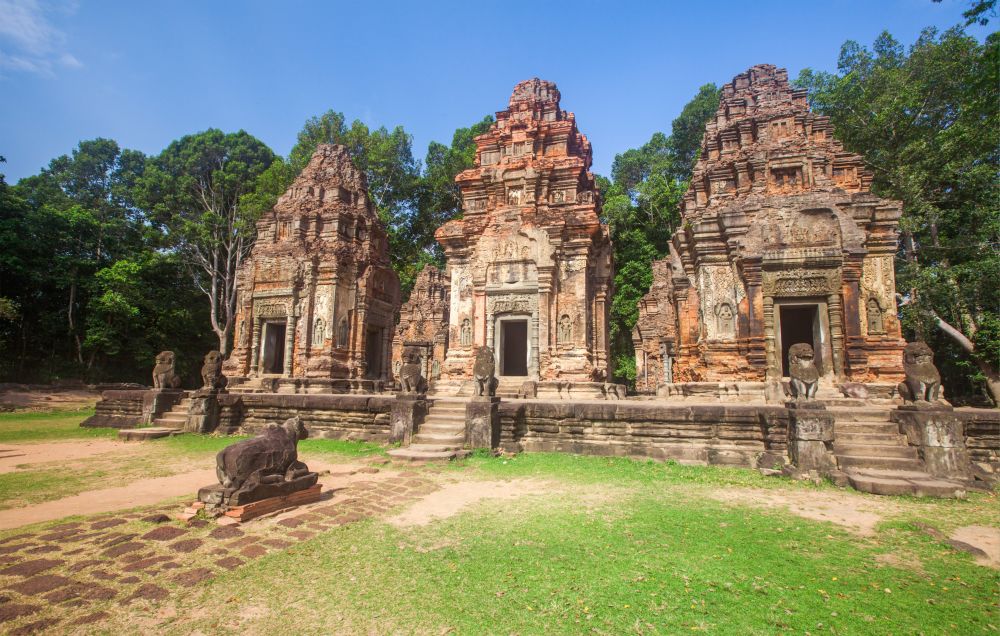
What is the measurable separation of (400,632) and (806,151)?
13262 mm

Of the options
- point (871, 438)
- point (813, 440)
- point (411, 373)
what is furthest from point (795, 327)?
point (411, 373)

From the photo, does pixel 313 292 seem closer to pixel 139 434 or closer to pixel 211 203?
pixel 139 434

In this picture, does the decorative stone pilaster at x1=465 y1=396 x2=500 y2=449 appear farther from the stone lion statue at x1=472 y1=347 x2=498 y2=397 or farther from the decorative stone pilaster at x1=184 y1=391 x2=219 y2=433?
the decorative stone pilaster at x1=184 y1=391 x2=219 y2=433

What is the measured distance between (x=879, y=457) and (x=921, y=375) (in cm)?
146

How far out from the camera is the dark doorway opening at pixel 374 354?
61.9 feet

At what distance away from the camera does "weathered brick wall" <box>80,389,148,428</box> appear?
40.0 feet

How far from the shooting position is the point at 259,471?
16.6ft

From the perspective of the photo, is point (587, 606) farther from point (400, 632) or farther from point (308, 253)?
point (308, 253)

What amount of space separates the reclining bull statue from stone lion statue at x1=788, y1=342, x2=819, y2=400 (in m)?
7.31

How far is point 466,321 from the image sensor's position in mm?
13961

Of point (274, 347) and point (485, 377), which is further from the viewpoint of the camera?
point (274, 347)

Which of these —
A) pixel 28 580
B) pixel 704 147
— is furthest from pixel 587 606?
pixel 704 147

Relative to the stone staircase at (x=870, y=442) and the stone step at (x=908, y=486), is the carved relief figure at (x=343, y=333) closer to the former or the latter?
the stone staircase at (x=870, y=442)

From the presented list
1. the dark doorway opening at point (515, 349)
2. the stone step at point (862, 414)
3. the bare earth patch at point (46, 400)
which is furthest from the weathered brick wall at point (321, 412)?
the bare earth patch at point (46, 400)
